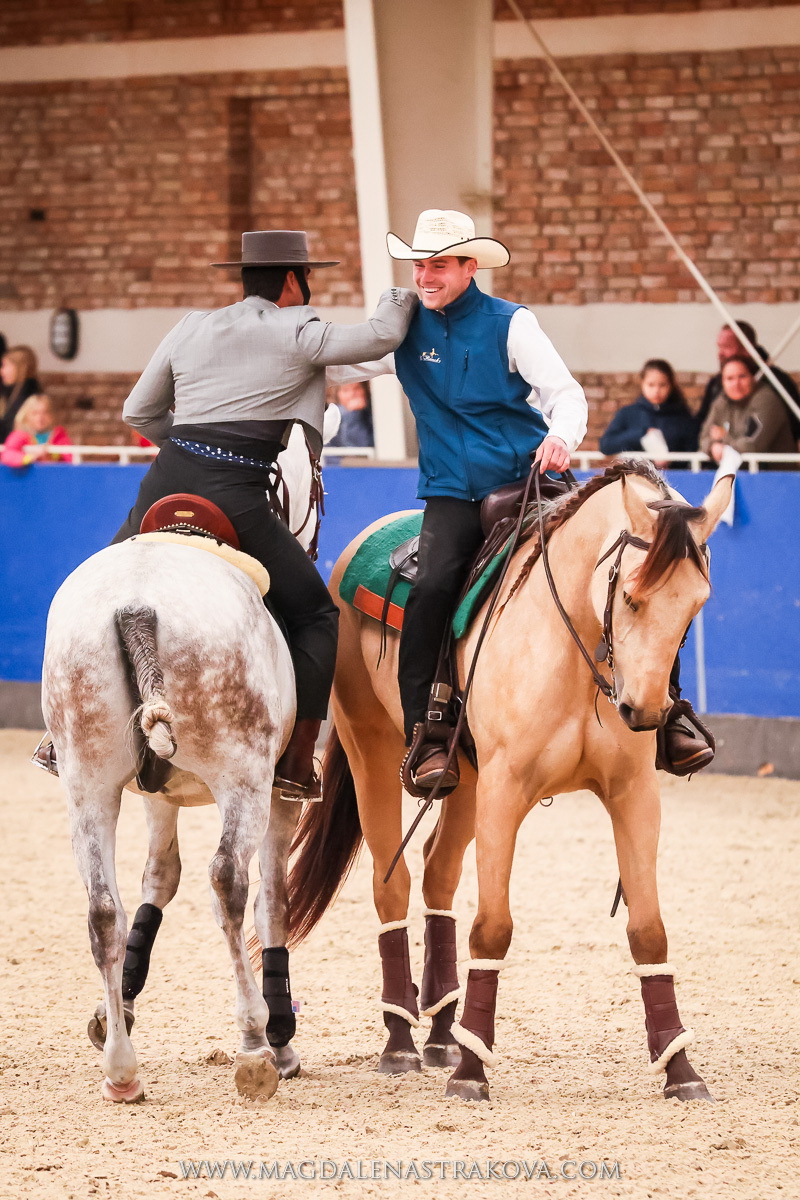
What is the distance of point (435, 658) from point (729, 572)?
4873 mm

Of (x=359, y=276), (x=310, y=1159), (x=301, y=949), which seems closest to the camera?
(x=310, y=1159)

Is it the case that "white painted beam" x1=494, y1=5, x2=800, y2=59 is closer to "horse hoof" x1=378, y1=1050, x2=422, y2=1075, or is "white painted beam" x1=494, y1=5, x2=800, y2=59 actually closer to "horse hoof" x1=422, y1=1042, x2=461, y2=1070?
"horse hoof" x1=422, y1=1042, x2=461, y2=1070

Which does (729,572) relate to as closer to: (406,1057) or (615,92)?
(406,1057)

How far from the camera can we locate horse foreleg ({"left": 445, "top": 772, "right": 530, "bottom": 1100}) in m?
4.34

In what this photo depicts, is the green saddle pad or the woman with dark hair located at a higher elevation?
the woman with dark hair

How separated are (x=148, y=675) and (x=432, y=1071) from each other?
61.7 inches

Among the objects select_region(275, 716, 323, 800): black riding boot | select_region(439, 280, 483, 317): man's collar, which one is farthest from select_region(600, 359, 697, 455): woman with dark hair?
select_region(275, 716, 323, 800): black riding boot

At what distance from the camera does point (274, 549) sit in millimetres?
4762

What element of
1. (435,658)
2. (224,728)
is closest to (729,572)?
(435,658)

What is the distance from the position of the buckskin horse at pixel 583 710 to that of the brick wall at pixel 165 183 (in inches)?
409

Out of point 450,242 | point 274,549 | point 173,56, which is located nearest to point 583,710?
point 274,549

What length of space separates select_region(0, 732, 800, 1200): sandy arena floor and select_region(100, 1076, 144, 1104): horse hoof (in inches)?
1.1

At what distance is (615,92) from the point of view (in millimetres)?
13508

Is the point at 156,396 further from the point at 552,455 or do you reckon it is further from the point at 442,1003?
the point at 442,1003
